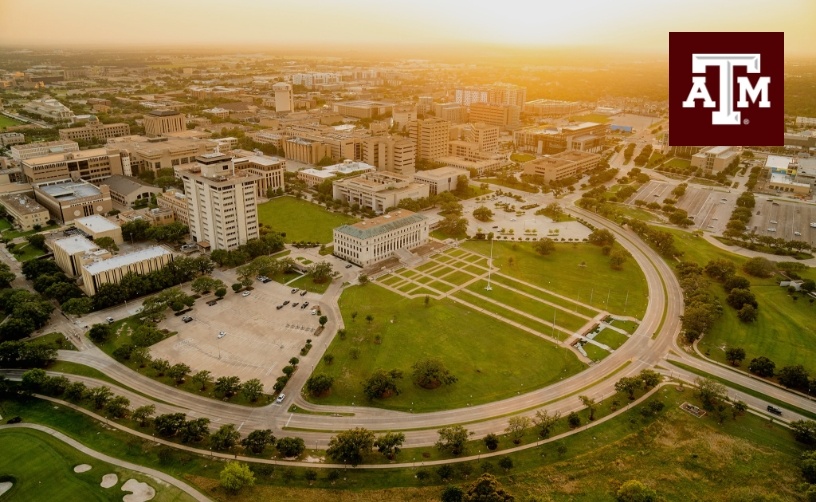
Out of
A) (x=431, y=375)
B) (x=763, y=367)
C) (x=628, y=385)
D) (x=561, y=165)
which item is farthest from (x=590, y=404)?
(x=561, y=165)

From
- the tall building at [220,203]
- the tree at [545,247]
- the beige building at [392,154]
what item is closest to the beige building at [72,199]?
the tall building at [220,203]

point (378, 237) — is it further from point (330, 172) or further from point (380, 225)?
point (330, 172)

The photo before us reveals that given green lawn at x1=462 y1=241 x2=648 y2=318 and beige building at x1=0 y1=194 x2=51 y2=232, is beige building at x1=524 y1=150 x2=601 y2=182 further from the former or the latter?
beige building at x1=0 y1=194 x2=51 y2=232

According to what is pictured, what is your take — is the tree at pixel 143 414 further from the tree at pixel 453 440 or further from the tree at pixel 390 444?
the tree at pixel 453 440

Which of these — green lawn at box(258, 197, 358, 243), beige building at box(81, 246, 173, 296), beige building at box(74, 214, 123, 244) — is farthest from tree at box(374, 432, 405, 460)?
beige building at box(74, 214, 123, 244)

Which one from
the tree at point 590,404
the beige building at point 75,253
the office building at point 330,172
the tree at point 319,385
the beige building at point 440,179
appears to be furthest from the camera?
the office building at point 330,172

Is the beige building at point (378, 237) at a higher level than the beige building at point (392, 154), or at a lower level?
lower
